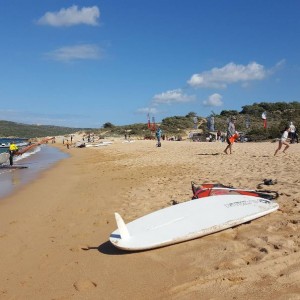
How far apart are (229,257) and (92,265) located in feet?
5.15

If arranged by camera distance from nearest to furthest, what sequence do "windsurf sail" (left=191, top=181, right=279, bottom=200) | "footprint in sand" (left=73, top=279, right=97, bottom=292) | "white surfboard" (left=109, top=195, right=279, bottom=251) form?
"footprint in sand" (left=73, top=279, right=97, bottom=292)
"white surfboard" (left=109, top=195, right=279, bottom=251)
"windsurf sail" (left=191, top=181, right=279, bottom=200)

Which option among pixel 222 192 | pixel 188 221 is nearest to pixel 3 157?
pixel 222 192

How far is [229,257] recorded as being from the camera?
390 cm

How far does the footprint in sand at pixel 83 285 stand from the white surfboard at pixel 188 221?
68 cm

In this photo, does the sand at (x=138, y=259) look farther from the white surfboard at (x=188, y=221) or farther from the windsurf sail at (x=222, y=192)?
the windsurf sail at (x=222, y=192)

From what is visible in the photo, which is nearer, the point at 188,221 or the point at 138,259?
the point at 138,259

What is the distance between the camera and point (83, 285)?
143 inches

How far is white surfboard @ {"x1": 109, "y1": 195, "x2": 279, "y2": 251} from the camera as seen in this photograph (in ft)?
14.3

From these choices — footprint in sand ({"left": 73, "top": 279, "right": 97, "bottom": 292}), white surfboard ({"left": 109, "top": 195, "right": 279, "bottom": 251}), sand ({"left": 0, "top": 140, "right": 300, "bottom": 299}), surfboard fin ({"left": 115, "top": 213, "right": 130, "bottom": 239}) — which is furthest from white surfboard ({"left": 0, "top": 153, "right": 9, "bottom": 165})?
footprint in sand ({"left": 73, "top": 279, "right": 97, "bottom": 292})

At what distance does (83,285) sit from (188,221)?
1661mm

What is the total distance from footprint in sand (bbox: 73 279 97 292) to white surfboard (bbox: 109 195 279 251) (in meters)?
0.68

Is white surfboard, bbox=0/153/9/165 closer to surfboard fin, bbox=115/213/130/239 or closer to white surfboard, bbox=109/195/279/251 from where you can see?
white surfboard, bbox=109/195/279/251

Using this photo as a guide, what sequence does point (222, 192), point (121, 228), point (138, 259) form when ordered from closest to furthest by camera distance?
point (138, 259)
point (121, 228)
point (222, 192)

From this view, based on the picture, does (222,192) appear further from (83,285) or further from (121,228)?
(83,285)
